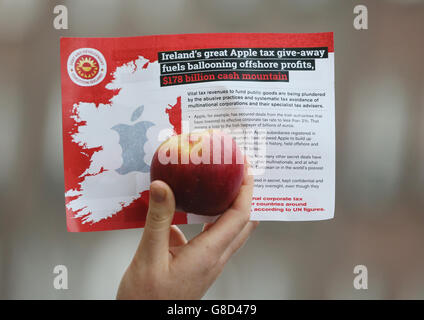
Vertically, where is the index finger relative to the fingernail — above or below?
below

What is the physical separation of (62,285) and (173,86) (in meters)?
0.52

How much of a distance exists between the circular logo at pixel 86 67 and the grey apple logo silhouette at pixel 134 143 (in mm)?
78

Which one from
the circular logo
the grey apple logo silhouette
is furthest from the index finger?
the circular logo

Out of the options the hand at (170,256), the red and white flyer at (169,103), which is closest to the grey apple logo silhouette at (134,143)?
the red and white flyer at (169,103)

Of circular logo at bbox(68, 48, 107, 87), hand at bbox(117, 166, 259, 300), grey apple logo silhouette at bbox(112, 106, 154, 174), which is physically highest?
circular logo at bbox(68, 48, 107, 87)

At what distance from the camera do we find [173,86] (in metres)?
0.49

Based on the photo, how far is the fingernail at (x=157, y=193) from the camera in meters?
0.39

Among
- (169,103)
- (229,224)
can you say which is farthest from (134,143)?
(229,224)

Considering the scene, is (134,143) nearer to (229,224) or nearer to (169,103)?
(169,103)

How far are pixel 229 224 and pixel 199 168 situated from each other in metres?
0.09

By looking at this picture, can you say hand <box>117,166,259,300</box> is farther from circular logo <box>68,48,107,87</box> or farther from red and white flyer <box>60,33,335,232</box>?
circular logo <box>68,48,107,87</box>

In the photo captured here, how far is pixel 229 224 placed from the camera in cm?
45

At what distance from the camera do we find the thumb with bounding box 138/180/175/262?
391mm
